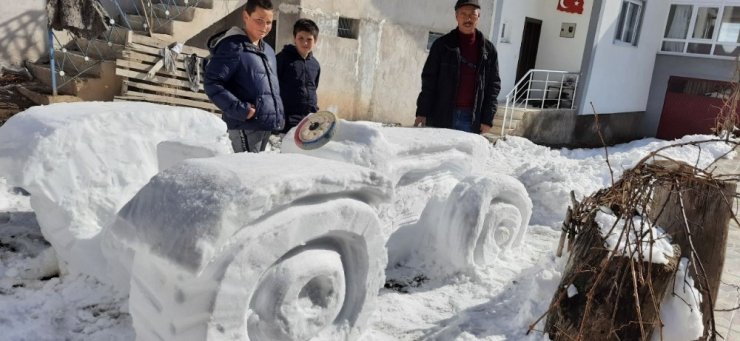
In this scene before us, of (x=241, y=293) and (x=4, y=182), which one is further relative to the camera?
(x=4, y=182)

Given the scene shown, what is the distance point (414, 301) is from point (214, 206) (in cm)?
173

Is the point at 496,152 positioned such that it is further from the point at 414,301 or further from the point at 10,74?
the point at 10,74

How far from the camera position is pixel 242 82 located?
10.7 ft

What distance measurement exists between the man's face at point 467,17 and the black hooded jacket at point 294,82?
1.19 meters

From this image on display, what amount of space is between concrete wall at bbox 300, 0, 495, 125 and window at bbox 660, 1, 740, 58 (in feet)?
21.6

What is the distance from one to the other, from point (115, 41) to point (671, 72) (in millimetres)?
13527

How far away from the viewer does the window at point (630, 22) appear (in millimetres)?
12000

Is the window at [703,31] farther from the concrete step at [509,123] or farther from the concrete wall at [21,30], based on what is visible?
the concrete wall at [21,30]

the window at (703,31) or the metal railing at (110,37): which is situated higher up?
the window at (703,31)

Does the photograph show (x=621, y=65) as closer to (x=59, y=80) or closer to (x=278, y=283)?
Answer: (x=59, y=80)

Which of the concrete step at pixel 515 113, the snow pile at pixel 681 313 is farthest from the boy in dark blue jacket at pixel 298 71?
the concrete step at pixel 515 113

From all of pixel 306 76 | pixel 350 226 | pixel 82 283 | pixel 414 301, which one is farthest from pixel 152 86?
pixel 350 226

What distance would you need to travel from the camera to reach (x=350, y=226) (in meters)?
2.00

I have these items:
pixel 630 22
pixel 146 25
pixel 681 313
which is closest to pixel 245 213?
pixel 681 313
